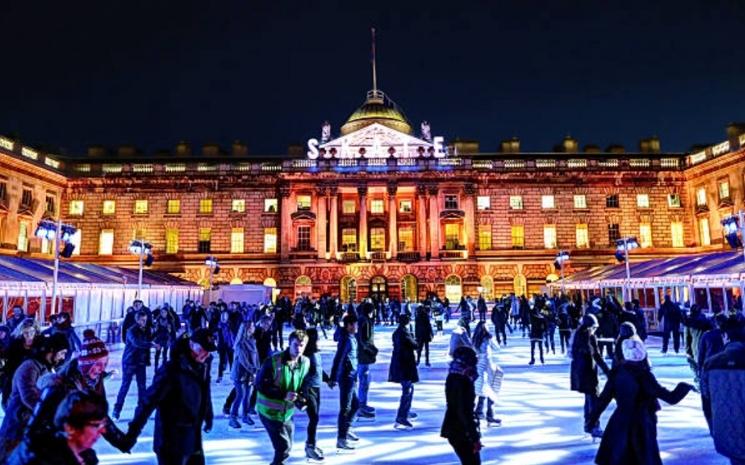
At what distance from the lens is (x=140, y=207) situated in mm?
52125

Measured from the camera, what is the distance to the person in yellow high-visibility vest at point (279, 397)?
6145 mm

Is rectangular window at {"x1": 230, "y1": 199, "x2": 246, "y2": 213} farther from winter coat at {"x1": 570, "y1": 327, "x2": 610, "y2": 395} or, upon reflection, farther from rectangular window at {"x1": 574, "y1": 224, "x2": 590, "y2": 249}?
winter coat at {"x1": 570, "y1": 327, "x2": 610, "y2": 395}

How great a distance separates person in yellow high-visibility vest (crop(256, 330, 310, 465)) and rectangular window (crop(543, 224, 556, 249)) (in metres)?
48.7

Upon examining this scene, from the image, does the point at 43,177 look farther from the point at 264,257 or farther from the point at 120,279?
the point at 120,279

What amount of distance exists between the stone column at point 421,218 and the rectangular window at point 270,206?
46.5ft

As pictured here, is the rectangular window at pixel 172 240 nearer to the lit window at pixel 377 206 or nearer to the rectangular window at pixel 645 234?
the lit window at pixel 377 206

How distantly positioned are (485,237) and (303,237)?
1788cm

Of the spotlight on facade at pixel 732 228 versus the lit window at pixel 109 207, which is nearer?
the spotlight on facade at pixel 732 228

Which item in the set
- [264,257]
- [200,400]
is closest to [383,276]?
[264,257]

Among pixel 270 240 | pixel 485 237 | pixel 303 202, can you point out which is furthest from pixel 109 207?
pixel 485 237

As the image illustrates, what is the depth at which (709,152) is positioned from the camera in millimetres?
48688

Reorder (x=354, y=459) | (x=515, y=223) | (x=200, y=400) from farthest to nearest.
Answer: (x=515, y=223) → (x=354, y=459) → (x=200, y=400)

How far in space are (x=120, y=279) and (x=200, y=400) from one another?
1072 inches

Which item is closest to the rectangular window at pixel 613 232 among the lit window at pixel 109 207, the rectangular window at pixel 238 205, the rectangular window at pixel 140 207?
the rectangular window at pixel 238 205
